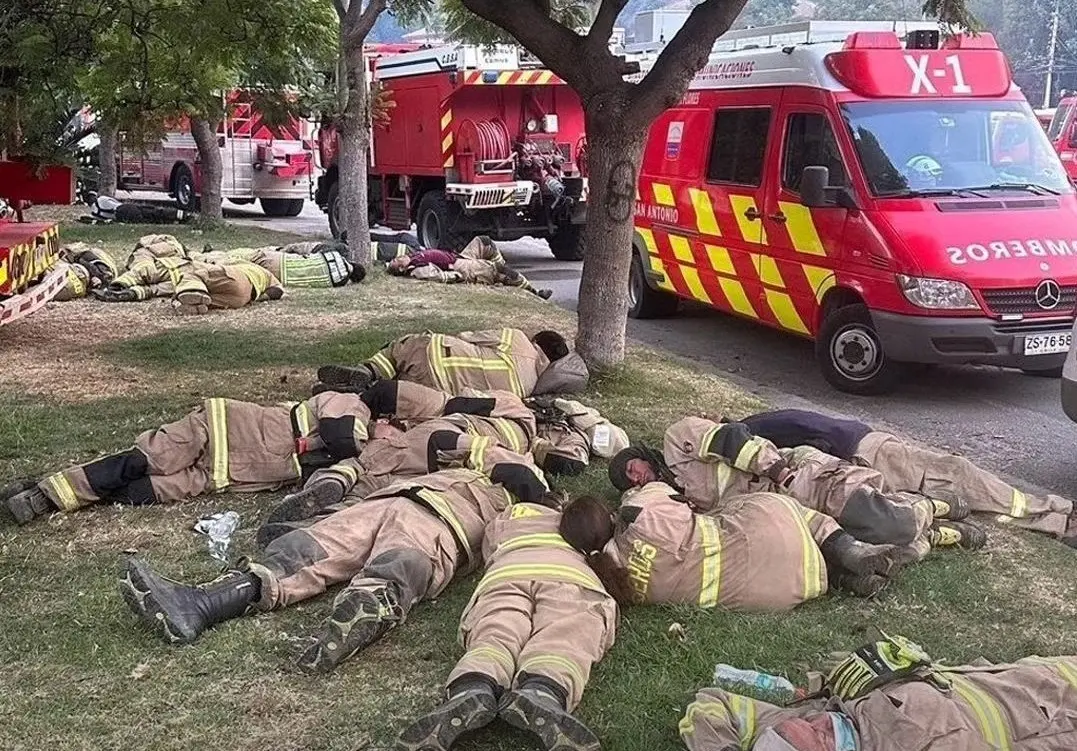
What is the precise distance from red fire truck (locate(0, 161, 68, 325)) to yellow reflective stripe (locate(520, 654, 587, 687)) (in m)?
5.59

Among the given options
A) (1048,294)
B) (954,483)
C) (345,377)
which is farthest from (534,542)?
(1048,294)

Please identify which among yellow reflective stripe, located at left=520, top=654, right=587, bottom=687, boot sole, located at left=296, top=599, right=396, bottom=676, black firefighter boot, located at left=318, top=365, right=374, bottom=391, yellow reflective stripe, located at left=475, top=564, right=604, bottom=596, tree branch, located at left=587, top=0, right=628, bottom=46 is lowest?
boot sole, located at left=296, top=599, right=396, bottom=676

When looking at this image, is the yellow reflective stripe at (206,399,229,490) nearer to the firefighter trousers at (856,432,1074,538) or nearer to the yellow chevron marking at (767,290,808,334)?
the firefighter trousers at (856,432,1074,538)

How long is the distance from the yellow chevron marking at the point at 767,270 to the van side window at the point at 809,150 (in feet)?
1.86

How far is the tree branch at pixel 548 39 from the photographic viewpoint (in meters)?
7.22

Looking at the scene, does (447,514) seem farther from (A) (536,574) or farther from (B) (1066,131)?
(B) (1066,131)

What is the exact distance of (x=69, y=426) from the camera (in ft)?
21.3

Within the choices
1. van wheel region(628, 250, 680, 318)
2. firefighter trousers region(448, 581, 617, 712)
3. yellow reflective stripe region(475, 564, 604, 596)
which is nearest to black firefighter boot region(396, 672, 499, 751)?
firefighter trousers region(448, 581, 617, 712)

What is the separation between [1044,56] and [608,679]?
39.0m

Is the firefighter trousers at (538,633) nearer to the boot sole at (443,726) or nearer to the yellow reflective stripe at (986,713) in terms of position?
the boot sole at (443,726)

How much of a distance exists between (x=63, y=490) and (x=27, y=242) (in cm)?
381

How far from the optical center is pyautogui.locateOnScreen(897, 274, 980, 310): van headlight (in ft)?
23.8

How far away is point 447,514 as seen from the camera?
4.38 meters

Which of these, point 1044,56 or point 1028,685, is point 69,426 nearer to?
point 1028,685
